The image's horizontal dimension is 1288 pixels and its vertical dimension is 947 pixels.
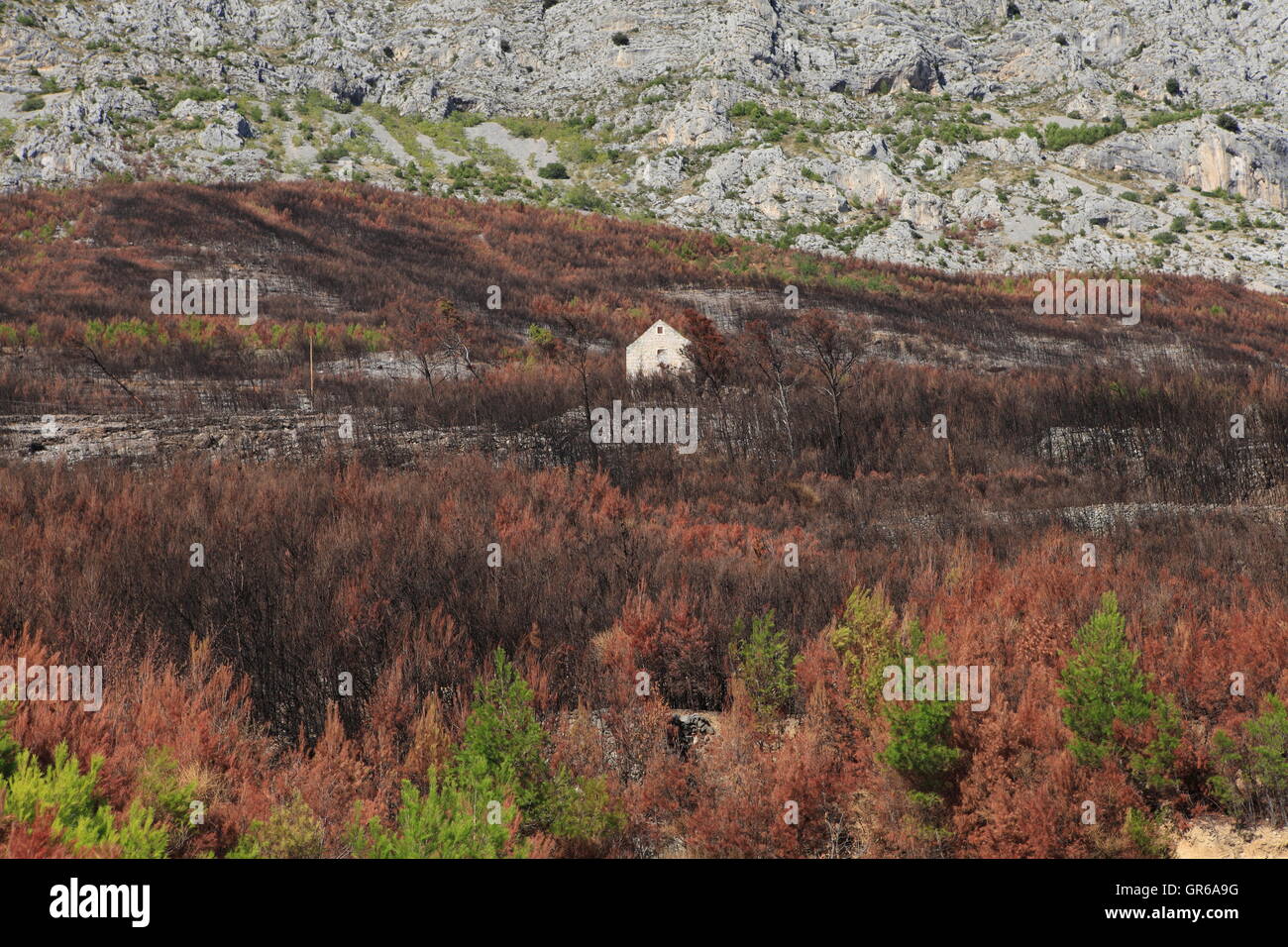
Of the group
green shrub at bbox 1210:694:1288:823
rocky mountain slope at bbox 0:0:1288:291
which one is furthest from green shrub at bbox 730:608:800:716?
rocky mountain slope at bbox 0:0:1288:291

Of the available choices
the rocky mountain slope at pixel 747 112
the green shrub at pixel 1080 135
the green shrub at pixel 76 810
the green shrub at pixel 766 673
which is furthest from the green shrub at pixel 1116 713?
the green shrub at pixel 1080 135

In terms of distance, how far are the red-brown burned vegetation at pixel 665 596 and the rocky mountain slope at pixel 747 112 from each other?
29.3m

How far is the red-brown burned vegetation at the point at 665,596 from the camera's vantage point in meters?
3.91

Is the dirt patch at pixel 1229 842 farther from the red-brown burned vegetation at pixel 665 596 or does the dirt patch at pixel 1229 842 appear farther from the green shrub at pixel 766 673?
the green shrub at pixel 766 673

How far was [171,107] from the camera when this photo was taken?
5225 cm

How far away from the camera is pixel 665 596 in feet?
22.3

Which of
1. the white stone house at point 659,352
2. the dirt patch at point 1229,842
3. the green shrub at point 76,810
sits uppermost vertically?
the white stone house at point 659,352

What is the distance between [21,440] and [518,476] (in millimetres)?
8521

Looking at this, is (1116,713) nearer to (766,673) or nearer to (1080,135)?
(766,673)

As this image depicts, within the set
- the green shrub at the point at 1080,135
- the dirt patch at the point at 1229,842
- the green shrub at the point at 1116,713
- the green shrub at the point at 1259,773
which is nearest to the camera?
the dirt patch at the point at 1229,842

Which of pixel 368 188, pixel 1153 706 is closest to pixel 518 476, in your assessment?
pixel 1153 706

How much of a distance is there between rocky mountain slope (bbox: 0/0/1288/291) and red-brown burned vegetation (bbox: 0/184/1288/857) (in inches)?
1153

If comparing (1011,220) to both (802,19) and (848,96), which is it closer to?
(848,96)

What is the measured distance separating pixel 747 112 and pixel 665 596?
205 feet
